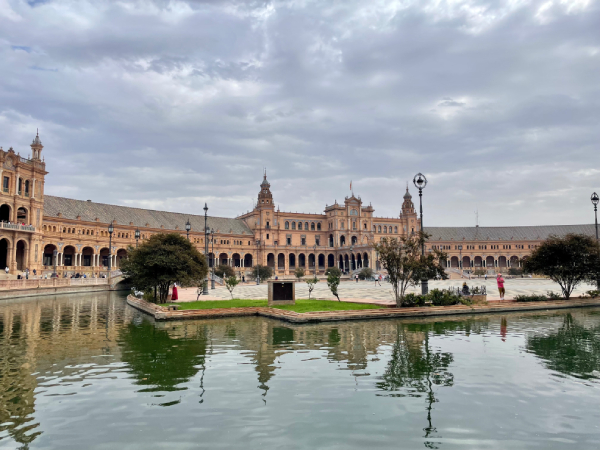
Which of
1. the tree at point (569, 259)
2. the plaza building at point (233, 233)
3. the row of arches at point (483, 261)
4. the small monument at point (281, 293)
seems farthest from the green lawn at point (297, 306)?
the row of arches at point (483, 261)

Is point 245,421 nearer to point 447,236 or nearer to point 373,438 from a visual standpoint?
point 373,438

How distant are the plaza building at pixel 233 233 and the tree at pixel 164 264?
53.5 ft

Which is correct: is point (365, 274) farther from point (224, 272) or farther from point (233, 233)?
point (233, 233)

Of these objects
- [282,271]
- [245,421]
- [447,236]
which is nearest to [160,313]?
[245,421]

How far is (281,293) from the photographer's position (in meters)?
25.1

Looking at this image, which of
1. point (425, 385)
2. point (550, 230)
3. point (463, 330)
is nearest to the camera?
point (425, 385)

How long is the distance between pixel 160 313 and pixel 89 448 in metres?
15.7

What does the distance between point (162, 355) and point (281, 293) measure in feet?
40.7

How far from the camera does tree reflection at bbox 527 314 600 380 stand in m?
11.1

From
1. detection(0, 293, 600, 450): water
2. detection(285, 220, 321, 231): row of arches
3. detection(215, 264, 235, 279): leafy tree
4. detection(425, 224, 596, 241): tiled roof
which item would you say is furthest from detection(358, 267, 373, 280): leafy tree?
detection(0, 293, 600, 450): water

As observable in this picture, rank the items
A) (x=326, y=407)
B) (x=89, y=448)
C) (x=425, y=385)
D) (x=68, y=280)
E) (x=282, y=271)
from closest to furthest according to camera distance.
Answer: (x=89, y=448) < (x=326, y=407) < (x=425, y=385) < (x=68, y=280) < (x=282, y=271)

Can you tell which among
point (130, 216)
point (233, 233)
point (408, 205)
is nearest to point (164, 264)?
point (130, 216)

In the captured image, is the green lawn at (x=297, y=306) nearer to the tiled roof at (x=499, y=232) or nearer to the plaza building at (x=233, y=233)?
the plaza building at (x=233, y=233)

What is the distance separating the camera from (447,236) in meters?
119
